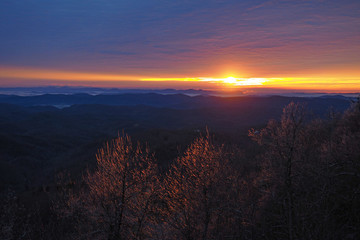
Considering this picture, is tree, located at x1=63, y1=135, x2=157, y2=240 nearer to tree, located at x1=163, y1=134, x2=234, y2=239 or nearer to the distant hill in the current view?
tree, located at x1=163, y1=134, x2=234, y2=239

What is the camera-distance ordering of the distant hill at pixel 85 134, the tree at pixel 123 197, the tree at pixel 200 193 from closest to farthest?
the tree at pixel 200 193, the tree at pixel 123 197, the distant hill at pixel 85 134

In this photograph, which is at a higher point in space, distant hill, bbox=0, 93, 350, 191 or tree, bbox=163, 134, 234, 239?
tree, bbox=163, 134, 234, 239

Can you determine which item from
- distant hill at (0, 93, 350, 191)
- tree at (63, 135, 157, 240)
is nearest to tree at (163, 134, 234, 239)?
tree at (63, 135, 157, 240)

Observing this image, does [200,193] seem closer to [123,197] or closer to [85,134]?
[123,197]

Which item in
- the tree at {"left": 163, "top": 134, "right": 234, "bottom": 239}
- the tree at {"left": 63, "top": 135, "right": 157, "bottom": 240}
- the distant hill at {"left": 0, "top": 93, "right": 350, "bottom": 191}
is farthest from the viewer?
the distant hill at {"left": 0, "top": 93, "right": 350, "bottom": 191}

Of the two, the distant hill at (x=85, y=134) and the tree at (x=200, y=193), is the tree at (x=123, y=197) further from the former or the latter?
the distant hill at (x=85, y=134)

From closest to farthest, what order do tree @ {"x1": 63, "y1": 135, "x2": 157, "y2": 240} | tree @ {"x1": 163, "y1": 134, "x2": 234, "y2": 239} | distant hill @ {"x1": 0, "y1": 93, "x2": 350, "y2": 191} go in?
tree @ {"x1": 163, "y1": 134, "x2": 234, "y2": 239}, tree @ {"x1": 63, "y1": 135, "x2": 157, "y2": 240}, distant hill @ {"x1": 0, "y1": 93, "x2": 350, "y2": 191}

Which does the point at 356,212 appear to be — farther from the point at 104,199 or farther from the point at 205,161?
the point at 104,199

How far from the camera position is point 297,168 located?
36.8 feet

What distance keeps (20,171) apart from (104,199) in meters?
68.0

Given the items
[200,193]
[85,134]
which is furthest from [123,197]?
[85,134]

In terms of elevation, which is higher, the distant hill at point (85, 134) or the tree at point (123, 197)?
the tree at point (123, 197)

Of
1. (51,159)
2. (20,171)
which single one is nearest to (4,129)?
(51,159)

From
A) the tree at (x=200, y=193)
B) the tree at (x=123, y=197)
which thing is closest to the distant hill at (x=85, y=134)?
the tree at (x=200, y=193)
